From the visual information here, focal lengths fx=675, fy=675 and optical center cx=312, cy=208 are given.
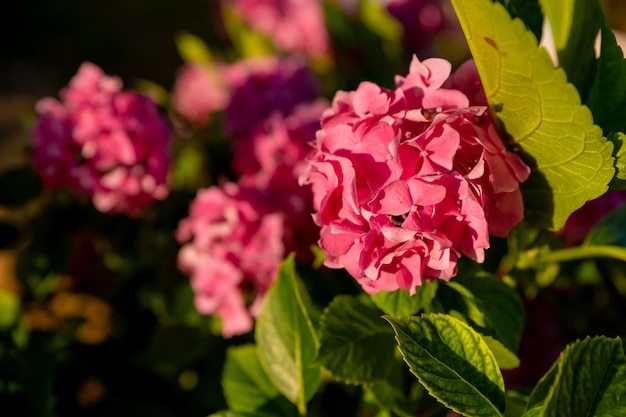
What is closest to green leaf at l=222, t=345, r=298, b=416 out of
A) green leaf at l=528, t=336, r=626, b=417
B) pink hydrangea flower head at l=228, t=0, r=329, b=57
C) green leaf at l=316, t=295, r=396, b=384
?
green leaf at l=316, t=295, r=396, b=384

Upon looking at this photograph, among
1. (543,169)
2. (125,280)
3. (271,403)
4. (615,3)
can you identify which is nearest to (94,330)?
(125,280)

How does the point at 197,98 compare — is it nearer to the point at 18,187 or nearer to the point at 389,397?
the point at 18,187

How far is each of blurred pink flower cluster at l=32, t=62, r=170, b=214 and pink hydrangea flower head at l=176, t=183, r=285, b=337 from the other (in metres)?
0.16

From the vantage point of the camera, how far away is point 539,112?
0.51 m

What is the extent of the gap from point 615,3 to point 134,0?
3.10 metres

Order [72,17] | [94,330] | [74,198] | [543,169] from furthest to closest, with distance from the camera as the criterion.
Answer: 1. [72,17]
2. [94,330]
3. [74,198]
4. [543,169]

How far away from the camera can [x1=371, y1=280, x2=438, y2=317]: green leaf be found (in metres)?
0.59

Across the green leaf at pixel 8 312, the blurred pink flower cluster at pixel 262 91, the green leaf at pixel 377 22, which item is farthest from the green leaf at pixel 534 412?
the green leaf at pixel 377 22

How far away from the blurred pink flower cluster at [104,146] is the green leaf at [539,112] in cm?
67

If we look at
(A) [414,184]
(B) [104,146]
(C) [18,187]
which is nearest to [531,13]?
(A) [414,184]

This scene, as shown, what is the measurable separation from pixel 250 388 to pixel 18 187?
67cm

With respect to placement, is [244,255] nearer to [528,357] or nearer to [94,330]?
[528,357]

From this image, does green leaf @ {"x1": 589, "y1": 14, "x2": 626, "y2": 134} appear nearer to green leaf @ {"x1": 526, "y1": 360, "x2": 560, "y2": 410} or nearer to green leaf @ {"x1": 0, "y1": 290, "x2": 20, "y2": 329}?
green leaf @ {"x1": 526, "y1": 360, "x2": 560, "y2": 410}

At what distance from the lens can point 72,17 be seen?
4375mm
